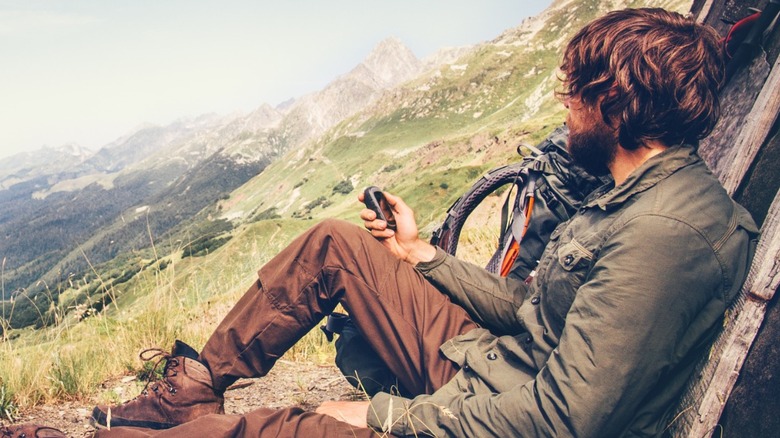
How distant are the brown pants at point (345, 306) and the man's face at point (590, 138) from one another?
1127 mm

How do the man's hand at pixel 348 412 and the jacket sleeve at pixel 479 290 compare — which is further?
the jacket sleeve at pixel 479 290

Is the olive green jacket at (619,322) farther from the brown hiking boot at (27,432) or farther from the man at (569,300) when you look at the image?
the brown hiking boot at (27,432)

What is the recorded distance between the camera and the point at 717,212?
1.93 m

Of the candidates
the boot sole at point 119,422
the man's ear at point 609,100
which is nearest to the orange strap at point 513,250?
the man's ear at point 609,100

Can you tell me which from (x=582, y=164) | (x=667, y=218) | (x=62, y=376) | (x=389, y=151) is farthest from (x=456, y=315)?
(x=389, y=151)

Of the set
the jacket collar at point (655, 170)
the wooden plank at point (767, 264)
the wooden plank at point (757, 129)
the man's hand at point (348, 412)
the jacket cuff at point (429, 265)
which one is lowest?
the man's hand at point (348, 412)

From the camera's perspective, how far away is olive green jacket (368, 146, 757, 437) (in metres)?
1.78

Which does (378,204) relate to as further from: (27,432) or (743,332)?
(27,432)

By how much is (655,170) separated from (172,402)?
9.21 ft

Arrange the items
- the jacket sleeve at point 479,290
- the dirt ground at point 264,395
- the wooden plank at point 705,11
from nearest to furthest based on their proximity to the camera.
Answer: the jacket sleeve at point 479,290, the dirt ground at point 264,395, the wooden plank at point 705,11

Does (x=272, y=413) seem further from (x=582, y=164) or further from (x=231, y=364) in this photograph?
(x=582, y=164)

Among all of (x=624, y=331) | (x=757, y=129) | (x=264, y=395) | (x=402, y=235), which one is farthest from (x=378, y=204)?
(x=757, y=129)

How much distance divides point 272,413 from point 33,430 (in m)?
1.29

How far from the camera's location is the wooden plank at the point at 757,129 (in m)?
2.61
